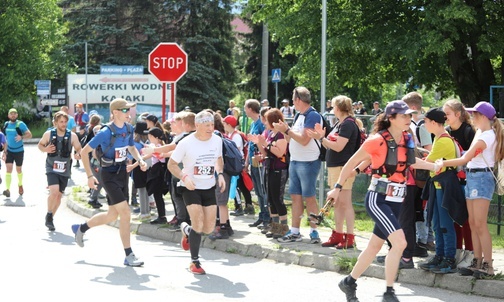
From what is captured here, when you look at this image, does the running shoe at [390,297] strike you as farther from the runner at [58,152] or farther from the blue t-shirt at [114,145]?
the runner at [58,152]

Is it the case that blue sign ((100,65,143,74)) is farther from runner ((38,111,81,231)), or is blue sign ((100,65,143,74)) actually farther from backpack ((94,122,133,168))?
backpack ((94,122,133,168))

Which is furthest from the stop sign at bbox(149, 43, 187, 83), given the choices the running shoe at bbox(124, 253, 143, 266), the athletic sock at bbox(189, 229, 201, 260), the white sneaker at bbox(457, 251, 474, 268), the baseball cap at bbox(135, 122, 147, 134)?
the white sneaker at bbox(457, 251, 474, 268)

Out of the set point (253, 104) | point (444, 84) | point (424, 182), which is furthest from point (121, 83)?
point (424, 182)

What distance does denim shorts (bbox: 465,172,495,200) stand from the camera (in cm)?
846

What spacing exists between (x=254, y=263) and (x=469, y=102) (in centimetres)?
1634

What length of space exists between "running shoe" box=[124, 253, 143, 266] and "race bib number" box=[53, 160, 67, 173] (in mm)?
4070

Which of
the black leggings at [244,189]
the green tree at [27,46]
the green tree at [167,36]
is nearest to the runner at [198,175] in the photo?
the black leggings at [244,189]

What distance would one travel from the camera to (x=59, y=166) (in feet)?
44.7

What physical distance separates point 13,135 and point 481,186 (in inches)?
493

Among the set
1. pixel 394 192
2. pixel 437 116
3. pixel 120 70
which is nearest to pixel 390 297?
pixel 394 192

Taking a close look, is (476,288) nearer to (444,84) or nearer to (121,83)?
(444,84)

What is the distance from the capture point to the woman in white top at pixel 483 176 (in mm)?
8445

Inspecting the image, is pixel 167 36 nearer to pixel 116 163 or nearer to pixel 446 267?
pixel 116 163

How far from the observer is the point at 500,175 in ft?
27.9
